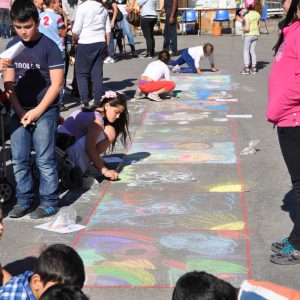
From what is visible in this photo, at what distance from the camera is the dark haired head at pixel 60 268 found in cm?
316

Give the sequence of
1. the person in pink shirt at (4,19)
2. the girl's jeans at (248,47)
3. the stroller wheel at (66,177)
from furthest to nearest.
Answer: the person in pink shirt at (4,19), the girl's jeans at (248,47), the stroller wheel at (66,177)

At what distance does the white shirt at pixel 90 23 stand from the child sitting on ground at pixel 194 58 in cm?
394

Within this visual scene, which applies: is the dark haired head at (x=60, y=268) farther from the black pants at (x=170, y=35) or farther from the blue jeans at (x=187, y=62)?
the black pants at (x=170, y=35)

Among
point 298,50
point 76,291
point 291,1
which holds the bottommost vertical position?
point 76,291

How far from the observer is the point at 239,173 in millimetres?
6727

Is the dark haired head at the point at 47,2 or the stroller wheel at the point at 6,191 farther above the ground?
the dark haired head at the point at 47,2

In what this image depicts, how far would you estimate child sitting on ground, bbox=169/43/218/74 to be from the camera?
13500 millimetres

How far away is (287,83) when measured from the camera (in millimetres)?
4250

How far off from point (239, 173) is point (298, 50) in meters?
2.70

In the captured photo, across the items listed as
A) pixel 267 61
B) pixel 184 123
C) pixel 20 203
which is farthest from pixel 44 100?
pixel 267 61

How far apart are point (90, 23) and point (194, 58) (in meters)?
4.35

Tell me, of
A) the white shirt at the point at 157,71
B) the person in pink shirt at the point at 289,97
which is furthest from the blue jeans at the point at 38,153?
the white shirt at the point at 157,71

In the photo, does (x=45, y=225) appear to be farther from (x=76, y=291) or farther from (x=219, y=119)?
(x=219, y=119)

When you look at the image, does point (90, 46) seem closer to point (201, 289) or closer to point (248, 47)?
point (248, 47)
